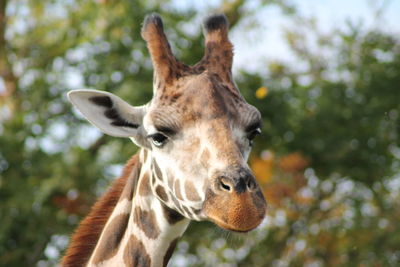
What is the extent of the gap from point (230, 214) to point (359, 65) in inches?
538

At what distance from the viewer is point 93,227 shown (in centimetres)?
569

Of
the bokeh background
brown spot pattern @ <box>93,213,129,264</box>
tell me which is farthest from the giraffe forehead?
the bokeh background

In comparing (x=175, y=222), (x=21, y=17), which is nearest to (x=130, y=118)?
(x=175, y=222)

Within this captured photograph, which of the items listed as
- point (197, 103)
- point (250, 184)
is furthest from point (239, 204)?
point (197, 103)

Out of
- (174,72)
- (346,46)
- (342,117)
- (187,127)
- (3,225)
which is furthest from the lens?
(346,46)

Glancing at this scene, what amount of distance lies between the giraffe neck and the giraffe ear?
0.24 meters

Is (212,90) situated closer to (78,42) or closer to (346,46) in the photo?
(78,42)

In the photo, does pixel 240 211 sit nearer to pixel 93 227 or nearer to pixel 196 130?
pixel 196 130

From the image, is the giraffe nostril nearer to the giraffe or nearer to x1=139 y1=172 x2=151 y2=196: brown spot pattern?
the giraffe

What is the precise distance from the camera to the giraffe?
4711 mm

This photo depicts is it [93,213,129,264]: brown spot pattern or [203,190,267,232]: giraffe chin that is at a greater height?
[203,190,267,232]: giraffe chin

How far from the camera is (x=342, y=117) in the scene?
16766mm

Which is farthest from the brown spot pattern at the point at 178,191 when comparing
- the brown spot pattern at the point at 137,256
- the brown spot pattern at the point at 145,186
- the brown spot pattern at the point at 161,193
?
the brown spot pattern at the point at 137,256

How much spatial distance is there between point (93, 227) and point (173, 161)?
1.00 meters
